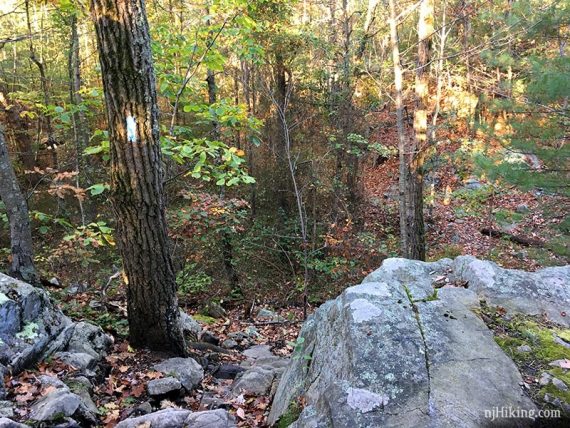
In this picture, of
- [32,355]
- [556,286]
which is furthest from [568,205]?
[32,355]

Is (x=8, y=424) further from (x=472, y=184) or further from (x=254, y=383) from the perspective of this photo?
(x=472, y=184)

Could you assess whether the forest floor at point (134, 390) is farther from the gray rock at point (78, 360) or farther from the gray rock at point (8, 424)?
the gray rock at point (8, 424)

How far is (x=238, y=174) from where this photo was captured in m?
4.87

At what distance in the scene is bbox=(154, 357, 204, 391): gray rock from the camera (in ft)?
13.0

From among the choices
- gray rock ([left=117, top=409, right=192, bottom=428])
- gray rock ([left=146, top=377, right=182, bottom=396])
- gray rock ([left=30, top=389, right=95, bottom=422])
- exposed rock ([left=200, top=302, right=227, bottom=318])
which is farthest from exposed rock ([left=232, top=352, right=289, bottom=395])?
exposed rock ([left=200, top=302, right=227, bottom=318])

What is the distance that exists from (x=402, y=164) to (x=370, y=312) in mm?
5428

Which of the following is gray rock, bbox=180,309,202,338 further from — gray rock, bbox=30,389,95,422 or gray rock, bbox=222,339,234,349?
Result: gray rock, bbox=30,389,95,422

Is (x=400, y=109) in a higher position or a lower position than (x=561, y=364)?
higher

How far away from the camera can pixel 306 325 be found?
391 cm

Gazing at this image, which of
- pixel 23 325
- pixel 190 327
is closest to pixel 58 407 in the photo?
pixel 23 325

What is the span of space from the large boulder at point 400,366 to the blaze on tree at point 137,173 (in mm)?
1576

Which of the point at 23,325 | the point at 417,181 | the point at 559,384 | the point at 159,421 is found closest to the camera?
the point at 559,384

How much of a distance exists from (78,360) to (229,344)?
299cm

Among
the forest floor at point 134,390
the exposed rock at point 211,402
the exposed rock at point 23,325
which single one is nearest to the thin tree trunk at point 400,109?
the forest floor at point 134,390
